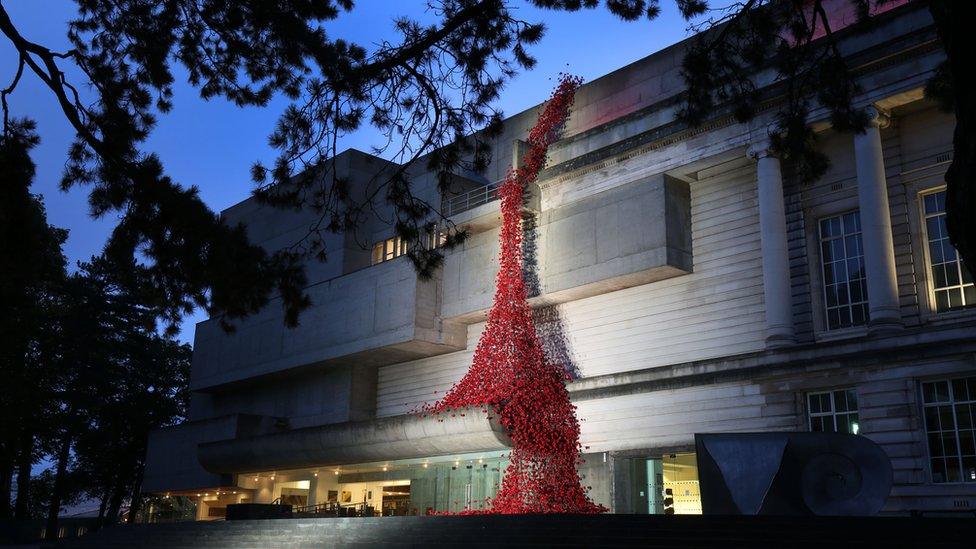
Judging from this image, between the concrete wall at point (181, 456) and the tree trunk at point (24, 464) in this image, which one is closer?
the concrete wall at point (181, 456)

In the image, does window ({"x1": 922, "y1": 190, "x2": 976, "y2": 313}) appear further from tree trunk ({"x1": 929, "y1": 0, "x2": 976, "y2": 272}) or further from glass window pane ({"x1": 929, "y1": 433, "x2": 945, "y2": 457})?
tree trunk ({"x1": 929, "y1": 0, "x2": 976, "y2": 272})

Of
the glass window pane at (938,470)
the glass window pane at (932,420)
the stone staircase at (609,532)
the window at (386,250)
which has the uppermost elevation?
the window at (386,250)

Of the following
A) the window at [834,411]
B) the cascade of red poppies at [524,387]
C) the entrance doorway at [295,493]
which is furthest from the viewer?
the entrance doorway at [295,493]

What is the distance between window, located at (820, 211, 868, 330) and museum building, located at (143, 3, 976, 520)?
0.17 ft

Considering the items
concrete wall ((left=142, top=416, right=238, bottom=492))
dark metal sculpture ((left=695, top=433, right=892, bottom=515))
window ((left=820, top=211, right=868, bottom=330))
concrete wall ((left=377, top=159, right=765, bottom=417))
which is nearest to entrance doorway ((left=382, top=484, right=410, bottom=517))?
concrete wall ((left=142, top=416, right=238, bottom=492))

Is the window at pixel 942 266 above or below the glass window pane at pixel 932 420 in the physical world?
above

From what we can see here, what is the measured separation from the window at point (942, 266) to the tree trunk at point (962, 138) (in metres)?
14.7

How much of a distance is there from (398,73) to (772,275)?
13.8 metres

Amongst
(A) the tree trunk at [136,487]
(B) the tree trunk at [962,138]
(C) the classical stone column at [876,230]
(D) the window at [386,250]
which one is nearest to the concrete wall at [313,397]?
(D) the window at [386,250]

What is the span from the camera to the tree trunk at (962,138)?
574 cm

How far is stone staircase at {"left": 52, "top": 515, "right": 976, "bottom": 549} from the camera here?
38.3ft

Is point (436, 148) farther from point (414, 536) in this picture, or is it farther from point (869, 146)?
point (869, 146)

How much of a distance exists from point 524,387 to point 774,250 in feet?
24.8

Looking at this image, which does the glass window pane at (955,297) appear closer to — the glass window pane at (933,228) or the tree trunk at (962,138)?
Answer: the glass window pane at (933,228)
